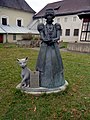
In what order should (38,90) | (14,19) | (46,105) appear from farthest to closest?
(14,19) → (38,90) → (46,105)

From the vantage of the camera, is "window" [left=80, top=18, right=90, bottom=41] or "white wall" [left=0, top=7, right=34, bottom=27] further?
"white wall" [left=0, top=7, right=34, bottom=27]

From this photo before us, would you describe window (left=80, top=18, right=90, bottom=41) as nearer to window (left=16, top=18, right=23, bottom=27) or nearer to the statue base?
window (left=16, top=18, right=23, bottom=27)

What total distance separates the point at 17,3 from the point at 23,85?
108ft

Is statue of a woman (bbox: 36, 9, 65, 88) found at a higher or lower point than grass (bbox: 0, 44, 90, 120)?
higher

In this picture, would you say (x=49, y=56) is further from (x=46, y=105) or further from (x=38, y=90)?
(x=46, y=105)

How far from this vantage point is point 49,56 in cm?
435

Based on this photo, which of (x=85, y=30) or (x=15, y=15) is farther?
(x=15, y=15)

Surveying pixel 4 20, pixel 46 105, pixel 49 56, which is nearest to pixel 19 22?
pixel 4 20

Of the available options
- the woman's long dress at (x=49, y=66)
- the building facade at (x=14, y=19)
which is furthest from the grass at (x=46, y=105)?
the building facade at (x=14, y=19)

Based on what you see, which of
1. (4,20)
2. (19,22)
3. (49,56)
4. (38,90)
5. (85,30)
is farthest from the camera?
(19,22)

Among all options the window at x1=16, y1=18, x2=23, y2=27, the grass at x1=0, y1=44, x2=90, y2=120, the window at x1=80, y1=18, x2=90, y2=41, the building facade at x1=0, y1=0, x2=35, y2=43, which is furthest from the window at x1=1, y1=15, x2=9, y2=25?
the grass at x1=0, y1=44, x2=90, y2=120

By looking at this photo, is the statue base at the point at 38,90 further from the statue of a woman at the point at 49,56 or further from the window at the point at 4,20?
the window at the point at 4,20

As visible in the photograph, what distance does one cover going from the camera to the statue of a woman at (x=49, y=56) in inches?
167

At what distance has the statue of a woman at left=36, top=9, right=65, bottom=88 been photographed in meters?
4.23
